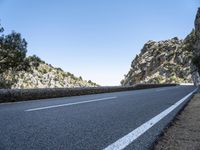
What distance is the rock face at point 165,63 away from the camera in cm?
12731

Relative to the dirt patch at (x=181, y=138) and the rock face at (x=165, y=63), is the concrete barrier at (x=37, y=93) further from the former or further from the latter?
the rock face at (x=165, y=63)

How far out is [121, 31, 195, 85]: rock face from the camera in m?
127

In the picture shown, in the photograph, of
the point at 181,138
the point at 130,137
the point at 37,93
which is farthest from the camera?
the point at 37,93

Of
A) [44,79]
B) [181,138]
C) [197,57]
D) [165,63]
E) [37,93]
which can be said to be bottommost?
[181,138]

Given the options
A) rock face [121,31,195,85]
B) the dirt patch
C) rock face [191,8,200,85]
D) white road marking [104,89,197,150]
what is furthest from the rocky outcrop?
white road marking [104,89,197,150]

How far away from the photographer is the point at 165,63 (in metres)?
146

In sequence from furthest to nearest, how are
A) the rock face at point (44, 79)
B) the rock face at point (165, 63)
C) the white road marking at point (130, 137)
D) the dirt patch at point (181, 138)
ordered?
the rock face at point (165, 63) < the rock face at point (44, 79) < the dirt patch at point (181, 138) < the white road marking at point (130, 137)

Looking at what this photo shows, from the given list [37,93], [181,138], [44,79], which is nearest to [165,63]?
[44,79]

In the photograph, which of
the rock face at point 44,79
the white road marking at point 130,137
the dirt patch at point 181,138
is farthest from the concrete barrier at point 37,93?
the rock face at point 44,79

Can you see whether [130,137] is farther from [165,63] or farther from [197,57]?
[165,63]

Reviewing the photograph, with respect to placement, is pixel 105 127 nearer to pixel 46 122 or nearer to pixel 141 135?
pixel 141 135

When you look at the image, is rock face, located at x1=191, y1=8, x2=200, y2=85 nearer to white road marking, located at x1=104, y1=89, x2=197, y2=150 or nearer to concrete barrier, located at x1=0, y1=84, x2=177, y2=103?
concrete barrier, located at x1=0, y1=84, x2=177, y2=103

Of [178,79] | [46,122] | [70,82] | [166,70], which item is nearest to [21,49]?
[46,122]

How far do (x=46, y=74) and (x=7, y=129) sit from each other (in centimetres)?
7911
